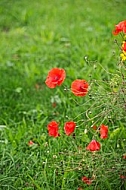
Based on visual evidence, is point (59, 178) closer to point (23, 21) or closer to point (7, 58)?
point (7, 58)

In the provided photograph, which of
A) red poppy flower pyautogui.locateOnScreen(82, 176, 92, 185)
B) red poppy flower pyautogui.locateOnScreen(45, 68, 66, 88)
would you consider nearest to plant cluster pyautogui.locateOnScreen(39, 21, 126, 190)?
red poppy flower pyautogui.locateOnScreen(45, 68, 66, 88)

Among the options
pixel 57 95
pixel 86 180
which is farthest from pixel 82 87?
pixel 57 95

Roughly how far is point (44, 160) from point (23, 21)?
2.61 meters

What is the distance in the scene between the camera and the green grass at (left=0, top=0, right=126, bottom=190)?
2.41 metres

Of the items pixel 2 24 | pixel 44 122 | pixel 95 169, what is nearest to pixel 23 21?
pixel 2 24

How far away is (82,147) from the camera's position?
262 centimetres

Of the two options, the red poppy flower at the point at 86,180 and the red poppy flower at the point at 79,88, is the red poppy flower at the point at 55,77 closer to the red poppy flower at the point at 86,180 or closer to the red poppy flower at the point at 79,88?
Answer: the red poppy flower at the point at 79,88

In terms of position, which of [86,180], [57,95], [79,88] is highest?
[79,88]

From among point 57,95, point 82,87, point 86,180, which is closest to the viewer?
point 82,87

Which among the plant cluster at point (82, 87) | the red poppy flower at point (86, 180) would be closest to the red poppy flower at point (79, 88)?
the plant cluster at point (82, 87)

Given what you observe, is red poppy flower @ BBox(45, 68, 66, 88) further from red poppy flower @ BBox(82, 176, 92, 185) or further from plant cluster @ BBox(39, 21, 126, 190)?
red poppy flower @ BBox(82, 176, 92, 185)

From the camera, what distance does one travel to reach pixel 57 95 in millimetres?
3311

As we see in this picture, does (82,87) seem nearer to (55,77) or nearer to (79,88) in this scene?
(79,88)

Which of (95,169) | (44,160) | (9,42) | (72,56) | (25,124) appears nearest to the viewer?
(95,169)
